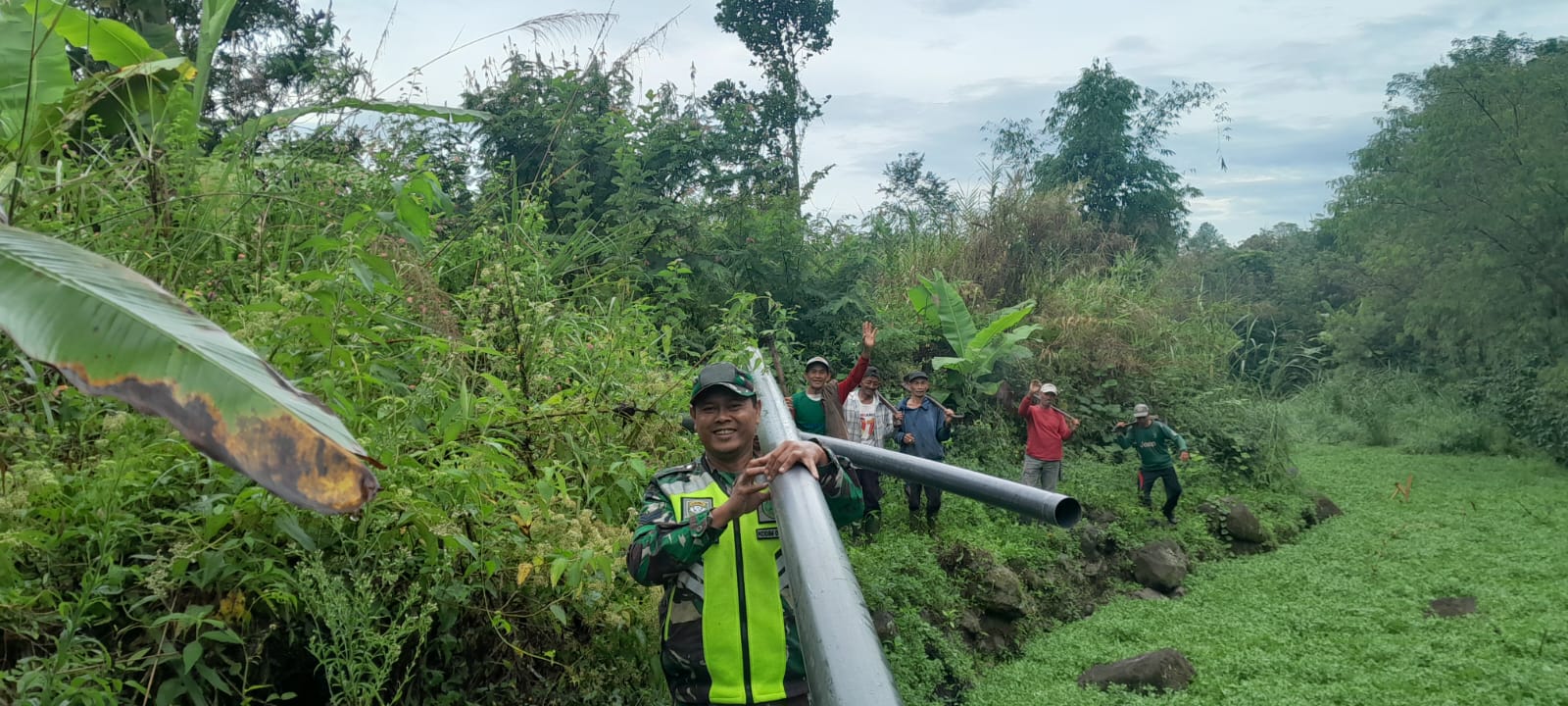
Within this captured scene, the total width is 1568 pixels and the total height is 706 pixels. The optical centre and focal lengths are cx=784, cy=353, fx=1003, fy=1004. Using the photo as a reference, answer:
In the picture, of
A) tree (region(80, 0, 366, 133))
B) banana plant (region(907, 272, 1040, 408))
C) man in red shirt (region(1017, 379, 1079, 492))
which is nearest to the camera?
tree (region(80, 0, 366, 133))

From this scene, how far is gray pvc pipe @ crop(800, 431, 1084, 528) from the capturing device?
142cm

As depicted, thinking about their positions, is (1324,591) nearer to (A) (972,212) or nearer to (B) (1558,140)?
(A) (972,212)

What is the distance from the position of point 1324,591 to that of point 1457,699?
280 centimetres

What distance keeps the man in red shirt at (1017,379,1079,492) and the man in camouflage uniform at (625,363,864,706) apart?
7.90 meters

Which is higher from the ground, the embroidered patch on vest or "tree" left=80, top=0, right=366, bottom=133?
"tree" left=80, top=0, right=366, bottom=133

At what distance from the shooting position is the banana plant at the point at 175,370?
1391mm

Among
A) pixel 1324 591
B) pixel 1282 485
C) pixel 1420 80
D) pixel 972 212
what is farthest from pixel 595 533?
pixel 1420 80

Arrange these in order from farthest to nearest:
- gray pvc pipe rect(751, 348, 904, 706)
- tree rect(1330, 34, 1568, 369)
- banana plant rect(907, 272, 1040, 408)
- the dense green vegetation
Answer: tree rect(1330, 34, 1568, 369), banana plant rect(907, 272, 1040, 408), the dense green vegetation, gray pvc pipe rect(751, 348, 904, 706)

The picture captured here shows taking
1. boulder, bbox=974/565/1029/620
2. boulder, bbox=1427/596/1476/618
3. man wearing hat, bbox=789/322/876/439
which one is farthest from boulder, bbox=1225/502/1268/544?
man wearing hat, bbox=789/322/876/439

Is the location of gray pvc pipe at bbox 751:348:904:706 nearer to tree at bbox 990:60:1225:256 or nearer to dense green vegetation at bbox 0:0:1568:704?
dense green vegetation at bbox 0:0:1568:704

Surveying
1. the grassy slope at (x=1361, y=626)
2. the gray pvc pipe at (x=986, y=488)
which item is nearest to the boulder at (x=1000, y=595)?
the grassy slope at (x=1361, y=626)

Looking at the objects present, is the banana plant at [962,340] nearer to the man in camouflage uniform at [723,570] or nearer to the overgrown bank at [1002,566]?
the overgrown bank at [1002,566]

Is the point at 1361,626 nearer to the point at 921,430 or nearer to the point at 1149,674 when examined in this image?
the point at 1149,674

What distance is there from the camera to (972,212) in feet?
53.3
